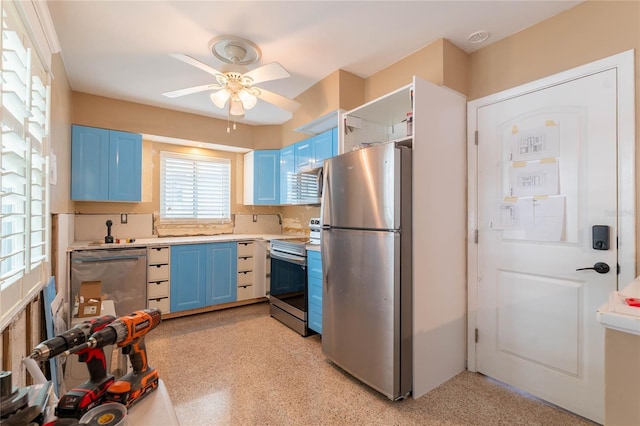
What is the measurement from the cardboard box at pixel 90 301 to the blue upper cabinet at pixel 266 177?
93.3 inches

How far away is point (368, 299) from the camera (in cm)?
214

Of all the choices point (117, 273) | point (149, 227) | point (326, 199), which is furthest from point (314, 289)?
point (149, 227)

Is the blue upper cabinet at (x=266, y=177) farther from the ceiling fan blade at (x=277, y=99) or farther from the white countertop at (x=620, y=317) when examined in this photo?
the white countertop at (x=620, y=317)

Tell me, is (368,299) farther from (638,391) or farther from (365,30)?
(365,30)

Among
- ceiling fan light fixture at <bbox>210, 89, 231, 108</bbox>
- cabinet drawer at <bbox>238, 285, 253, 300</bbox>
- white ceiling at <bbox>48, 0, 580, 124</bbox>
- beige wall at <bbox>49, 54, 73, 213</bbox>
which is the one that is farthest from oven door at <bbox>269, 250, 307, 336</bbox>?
beige wall at <bbox>49, 54, 73, 213</bbox>

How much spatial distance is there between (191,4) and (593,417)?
3657mm

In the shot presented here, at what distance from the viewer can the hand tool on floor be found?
0.74 meters

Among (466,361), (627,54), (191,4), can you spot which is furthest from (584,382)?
(191,4)

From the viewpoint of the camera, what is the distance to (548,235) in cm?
200

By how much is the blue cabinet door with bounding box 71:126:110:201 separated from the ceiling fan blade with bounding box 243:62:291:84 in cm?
230

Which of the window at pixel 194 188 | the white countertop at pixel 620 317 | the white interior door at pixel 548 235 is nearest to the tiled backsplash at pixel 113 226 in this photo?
the window at pixel 194 188

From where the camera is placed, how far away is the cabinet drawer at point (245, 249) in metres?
3.99

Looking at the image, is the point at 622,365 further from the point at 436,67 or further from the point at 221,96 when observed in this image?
the point at 221,96

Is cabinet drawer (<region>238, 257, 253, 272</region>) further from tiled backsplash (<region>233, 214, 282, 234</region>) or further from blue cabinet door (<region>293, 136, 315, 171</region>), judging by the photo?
blue cabinet door (<region>293, 136, 315, 171</region>)
